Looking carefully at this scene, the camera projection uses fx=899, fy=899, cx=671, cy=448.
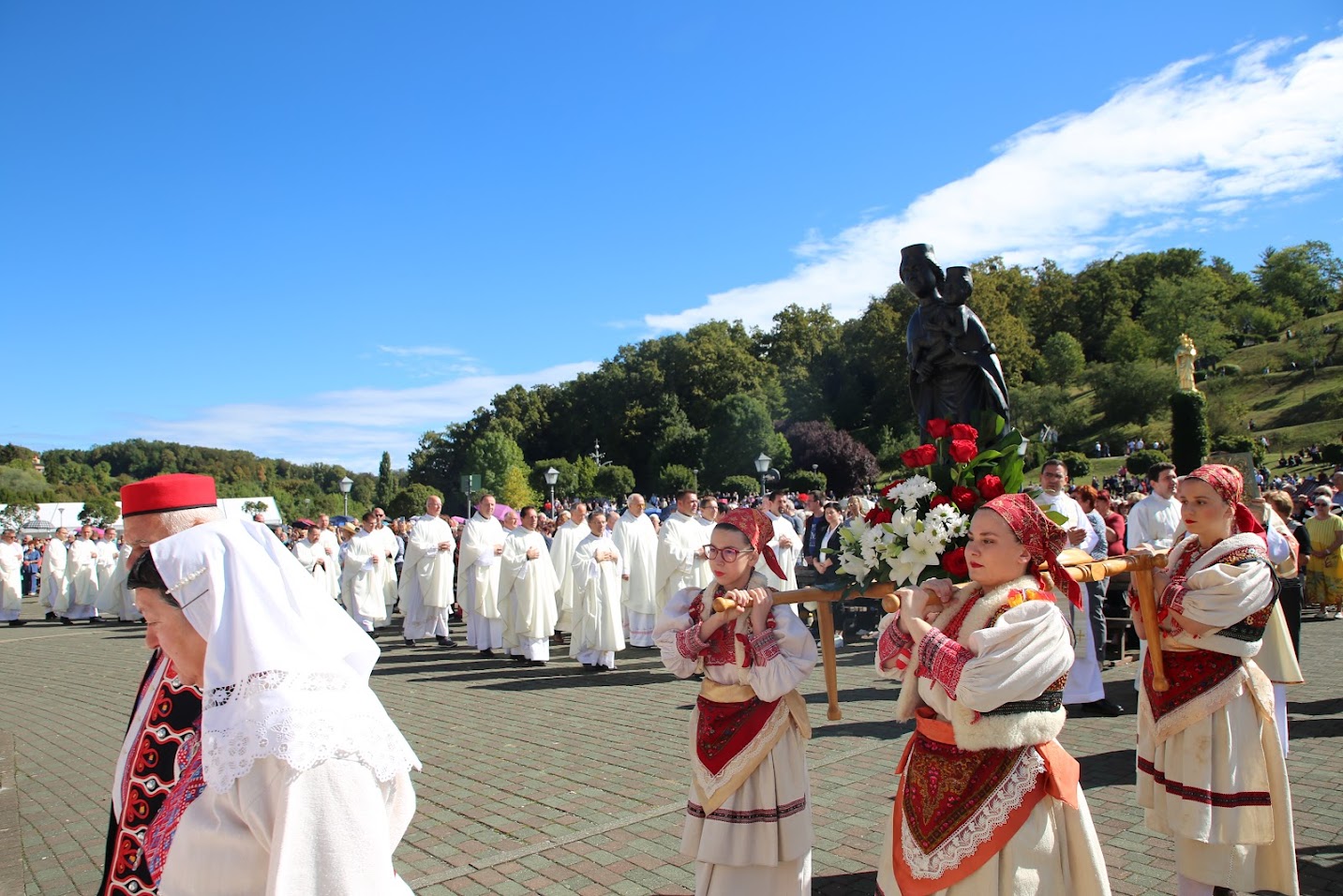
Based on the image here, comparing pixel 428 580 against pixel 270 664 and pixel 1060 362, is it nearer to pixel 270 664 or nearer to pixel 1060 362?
pixel 270 664

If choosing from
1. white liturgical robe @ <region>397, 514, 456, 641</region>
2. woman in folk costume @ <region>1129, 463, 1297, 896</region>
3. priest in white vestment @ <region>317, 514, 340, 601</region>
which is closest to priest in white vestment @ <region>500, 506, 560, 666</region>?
white liturgical robe @ <region>397, 514, 456, 641</region>

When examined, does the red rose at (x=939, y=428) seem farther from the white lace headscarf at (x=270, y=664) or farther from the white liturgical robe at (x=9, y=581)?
the white liturgical robe at (x=9, y=581)

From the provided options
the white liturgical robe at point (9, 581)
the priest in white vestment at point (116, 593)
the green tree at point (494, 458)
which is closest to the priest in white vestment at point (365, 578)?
the priest in white vestment at point (116, 593)

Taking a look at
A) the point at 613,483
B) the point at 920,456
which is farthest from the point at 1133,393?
the point at 920,456

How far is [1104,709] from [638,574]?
7.09 metres

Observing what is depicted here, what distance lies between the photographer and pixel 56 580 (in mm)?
21172

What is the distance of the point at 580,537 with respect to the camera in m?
14.2

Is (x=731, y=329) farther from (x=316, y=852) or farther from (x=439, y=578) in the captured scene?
(x=316, y=852)

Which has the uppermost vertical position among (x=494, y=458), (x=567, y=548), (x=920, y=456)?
(x=494, y=458)

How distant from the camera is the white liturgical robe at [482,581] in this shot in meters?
13.5

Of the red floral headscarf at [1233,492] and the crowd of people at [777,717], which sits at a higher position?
the red floral headscarf at [1233,492]

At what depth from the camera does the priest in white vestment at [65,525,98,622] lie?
69.4 feet

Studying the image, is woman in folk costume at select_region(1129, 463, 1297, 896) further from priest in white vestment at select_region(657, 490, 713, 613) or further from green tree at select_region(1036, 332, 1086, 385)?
green tree at select_region(1036, 332, 1086, 385)

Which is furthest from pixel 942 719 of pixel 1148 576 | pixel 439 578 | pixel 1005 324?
pixel 1005 324
